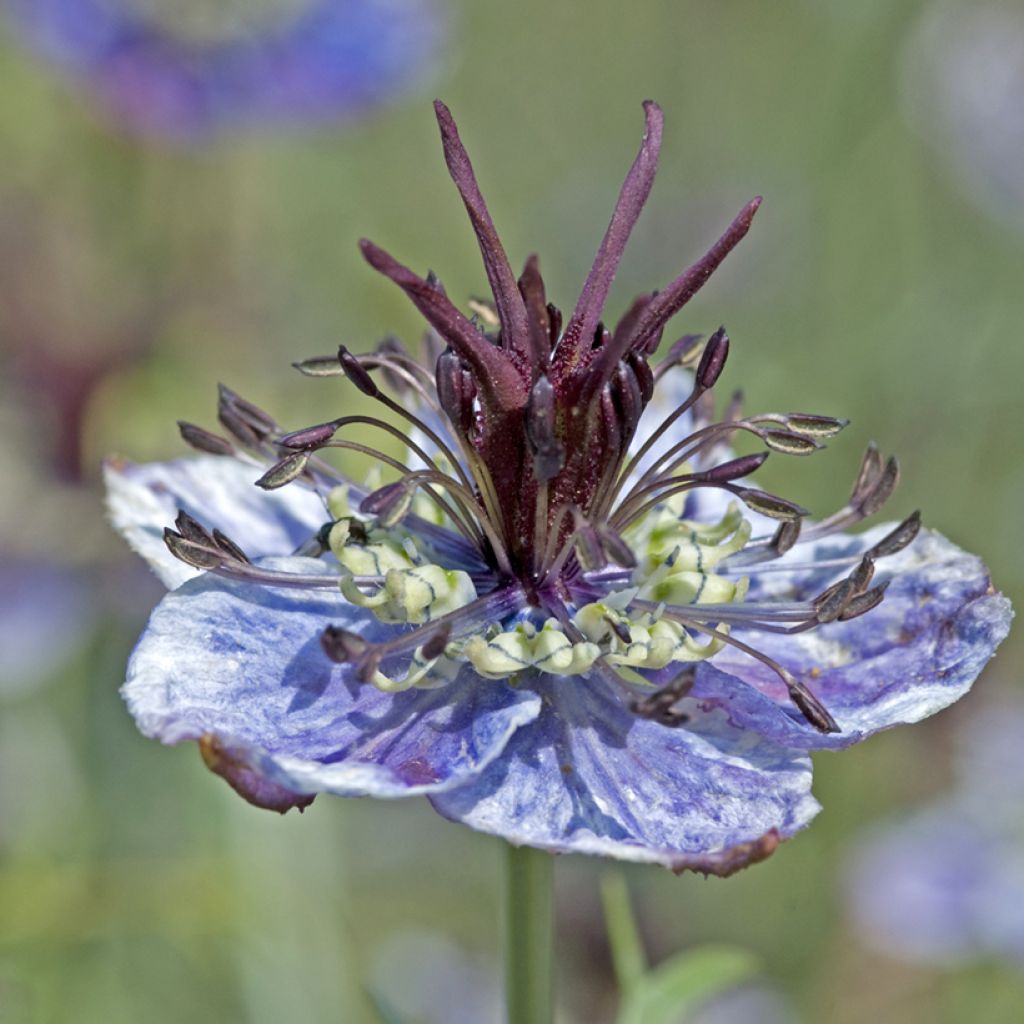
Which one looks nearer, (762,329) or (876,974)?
(876,974)

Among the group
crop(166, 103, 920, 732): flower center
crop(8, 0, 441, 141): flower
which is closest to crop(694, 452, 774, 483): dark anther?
crop(166, 103, 920, 732): flower center

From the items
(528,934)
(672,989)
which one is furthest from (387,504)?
(672,989)

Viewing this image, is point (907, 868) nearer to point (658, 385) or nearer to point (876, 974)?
point (876, 974)

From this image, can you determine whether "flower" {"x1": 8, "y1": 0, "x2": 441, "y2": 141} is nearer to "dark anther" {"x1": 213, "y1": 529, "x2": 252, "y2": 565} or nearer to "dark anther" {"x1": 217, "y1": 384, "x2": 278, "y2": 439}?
Answer: "dark anther" {"x1": 217, "y1": 384, "x2": 278, "y2": 439}

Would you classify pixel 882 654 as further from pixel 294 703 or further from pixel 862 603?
pixel 294 703

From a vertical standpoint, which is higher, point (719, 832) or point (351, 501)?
point (351, 501)

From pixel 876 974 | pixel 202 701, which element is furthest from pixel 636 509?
pixel 876 974

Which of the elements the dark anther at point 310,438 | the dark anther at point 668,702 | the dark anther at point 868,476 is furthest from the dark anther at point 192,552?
the dark anther at point 868,476
